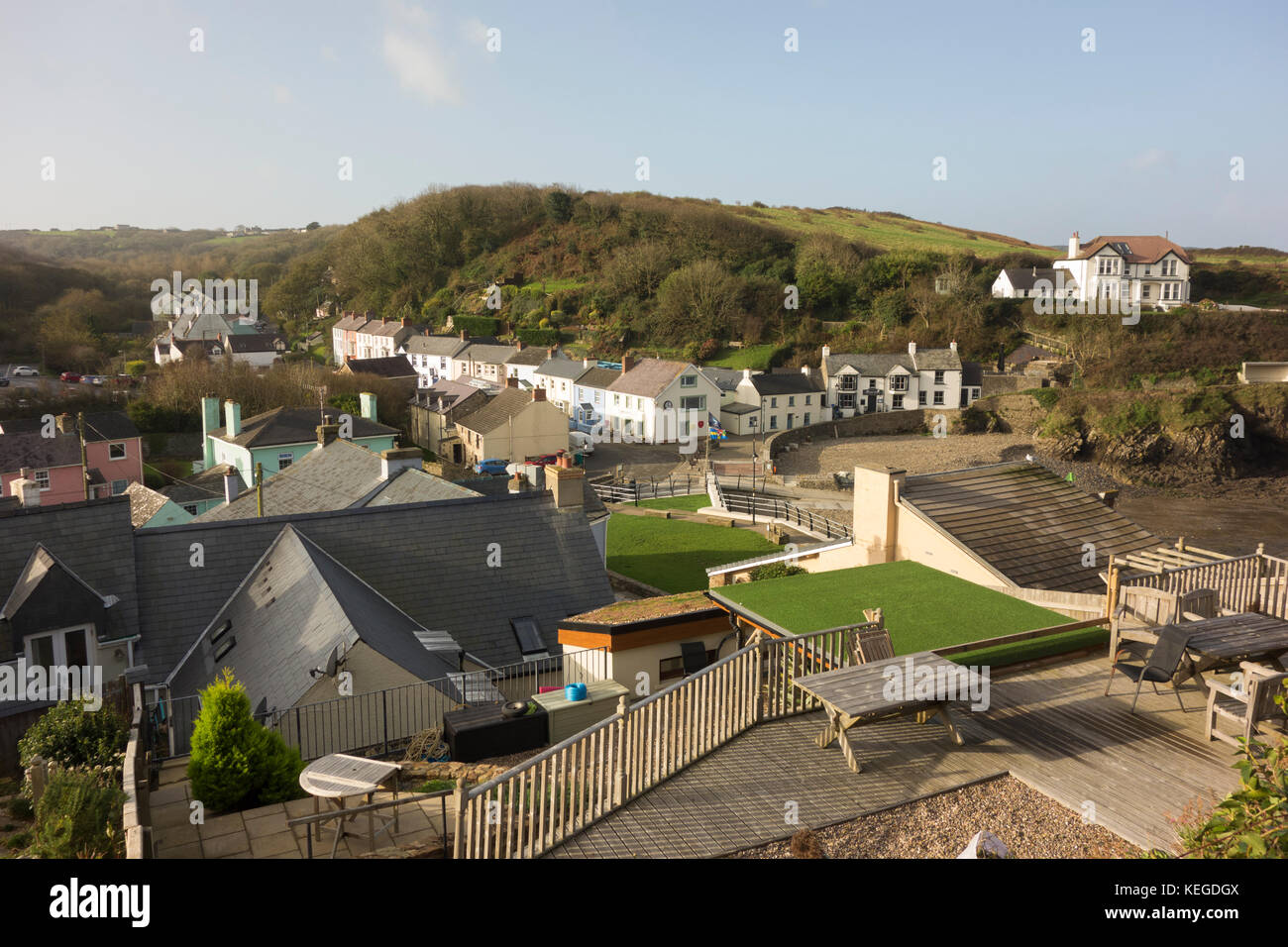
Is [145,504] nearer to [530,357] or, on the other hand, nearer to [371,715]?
[371,715]

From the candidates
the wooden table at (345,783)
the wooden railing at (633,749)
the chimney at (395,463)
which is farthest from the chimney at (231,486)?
the wooden railing at (633,749)

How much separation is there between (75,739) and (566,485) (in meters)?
11.3

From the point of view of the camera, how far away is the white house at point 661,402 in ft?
209

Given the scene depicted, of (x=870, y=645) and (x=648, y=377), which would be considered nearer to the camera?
(x=870, y=645)

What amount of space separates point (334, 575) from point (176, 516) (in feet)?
47.4

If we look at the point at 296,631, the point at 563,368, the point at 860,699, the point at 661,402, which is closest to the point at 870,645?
the point at 860,699

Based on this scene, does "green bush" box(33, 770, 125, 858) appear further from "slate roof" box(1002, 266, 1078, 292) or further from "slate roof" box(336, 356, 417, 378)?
"slate roof" box(1002, 266, 1078, 292)

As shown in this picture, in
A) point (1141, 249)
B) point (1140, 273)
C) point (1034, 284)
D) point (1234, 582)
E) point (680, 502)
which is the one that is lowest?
point (680, 502)

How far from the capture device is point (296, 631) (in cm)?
1469

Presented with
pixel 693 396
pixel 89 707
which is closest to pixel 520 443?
pixel 693 396

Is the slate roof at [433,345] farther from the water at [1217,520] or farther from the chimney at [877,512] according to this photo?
the chimney at [877,512]

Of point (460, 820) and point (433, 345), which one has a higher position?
point (433, 345)

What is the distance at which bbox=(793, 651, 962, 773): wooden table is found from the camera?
798 cm

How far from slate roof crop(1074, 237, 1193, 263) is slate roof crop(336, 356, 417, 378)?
2488 inches
